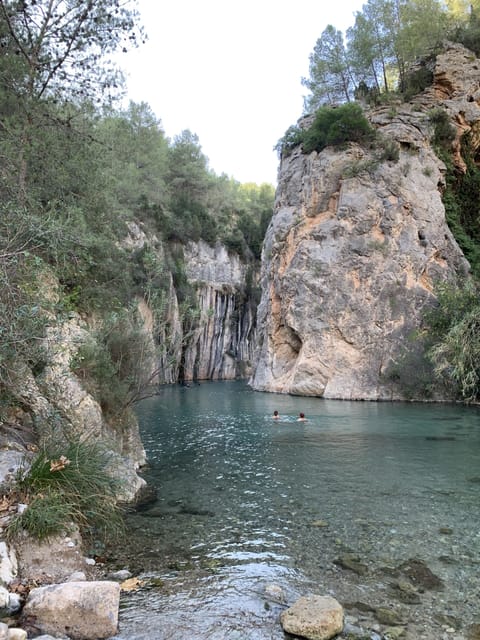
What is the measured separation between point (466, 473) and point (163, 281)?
1135 inches

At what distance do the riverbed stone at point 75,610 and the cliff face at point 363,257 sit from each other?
980 inches

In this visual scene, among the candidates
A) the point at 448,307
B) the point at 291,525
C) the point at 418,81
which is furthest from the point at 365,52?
the point at 291,525

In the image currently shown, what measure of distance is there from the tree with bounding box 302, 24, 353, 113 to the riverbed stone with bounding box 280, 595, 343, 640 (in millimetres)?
41125

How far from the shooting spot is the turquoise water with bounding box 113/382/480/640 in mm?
4723

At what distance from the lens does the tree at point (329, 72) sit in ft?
128

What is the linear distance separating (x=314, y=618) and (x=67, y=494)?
3.20 meters

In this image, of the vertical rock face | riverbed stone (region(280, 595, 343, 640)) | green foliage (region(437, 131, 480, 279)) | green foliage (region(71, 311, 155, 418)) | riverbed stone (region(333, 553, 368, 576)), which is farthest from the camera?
the vertical rock face

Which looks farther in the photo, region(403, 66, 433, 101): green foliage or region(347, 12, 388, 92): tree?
region(347, 12, 388, 92): tree

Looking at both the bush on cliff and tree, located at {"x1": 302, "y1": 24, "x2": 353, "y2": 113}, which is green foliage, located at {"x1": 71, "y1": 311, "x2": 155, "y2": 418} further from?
tree, located at {"x1": 302, "y1": 24, "x2": 353, "y2": 113}

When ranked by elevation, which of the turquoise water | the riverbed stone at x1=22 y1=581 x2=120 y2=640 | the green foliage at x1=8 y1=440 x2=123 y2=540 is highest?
the green foliage at x1=8 y1=440 x2=123 y2=540

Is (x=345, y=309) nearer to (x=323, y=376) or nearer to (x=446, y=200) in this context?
(x=323, y=376)

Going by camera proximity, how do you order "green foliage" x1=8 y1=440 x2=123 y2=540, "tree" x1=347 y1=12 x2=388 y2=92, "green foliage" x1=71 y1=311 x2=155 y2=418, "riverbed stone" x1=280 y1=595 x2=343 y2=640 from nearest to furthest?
"riverbed stone" x1=280 y1=595 x2=343 y2=640 < "green foliage" x1=8 y1=440 x2=123 y2=540 < "green foliage" x1=71 y1=311 x2=155 y2=418 < "tree" x1=347 y1=12 x2=388 y2=92

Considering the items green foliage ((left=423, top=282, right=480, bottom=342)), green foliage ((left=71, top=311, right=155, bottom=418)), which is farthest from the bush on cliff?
green foliage ((left=71, top=311, right=155, bottom=418))

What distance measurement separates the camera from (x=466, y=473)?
33.6 ft
